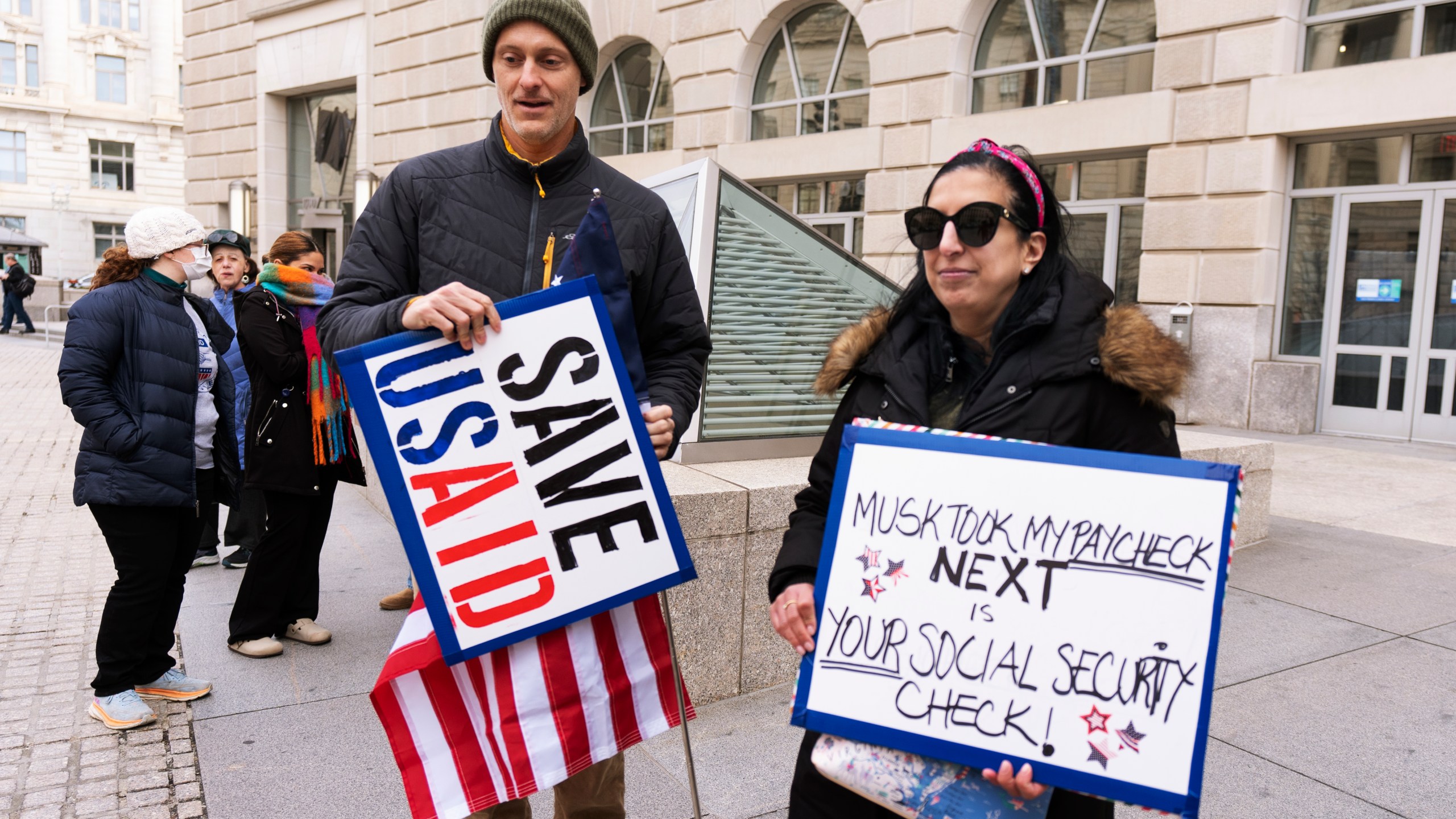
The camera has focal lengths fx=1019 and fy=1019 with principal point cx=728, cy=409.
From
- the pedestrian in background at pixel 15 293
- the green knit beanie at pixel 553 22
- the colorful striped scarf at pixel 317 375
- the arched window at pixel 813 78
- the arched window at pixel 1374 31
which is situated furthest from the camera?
the pedestrian in background at pixel 15 293

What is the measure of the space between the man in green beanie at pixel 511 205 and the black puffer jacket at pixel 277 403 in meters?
2.59

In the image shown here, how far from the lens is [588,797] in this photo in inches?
92.8

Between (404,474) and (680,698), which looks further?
(680,698)

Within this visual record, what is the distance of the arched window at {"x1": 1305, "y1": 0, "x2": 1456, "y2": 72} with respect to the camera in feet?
32.6

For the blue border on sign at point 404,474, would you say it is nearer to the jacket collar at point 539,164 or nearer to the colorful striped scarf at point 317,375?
the jacket collar at point 539,164

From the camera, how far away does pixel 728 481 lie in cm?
402

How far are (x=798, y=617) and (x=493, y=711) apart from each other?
2.34ft

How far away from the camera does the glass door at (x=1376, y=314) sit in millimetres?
10367

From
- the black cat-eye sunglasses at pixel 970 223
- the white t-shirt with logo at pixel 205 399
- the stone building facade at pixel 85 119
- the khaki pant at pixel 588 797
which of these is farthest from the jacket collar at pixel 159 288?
the stone building facade at pixel 85 119

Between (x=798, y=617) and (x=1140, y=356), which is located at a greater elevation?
(x=1140, y=356)

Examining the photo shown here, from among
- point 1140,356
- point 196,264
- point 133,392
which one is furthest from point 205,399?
point 1140,356

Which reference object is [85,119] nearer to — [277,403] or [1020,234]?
[277,403]

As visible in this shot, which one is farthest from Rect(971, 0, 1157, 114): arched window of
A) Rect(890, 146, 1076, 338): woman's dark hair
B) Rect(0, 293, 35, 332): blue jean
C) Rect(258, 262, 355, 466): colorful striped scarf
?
Rect(0, 293, 35, 332): blue jean

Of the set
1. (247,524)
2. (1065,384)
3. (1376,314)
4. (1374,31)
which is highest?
(1374,31)
